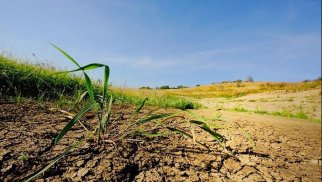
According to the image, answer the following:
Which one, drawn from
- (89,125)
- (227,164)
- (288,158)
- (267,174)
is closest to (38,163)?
(89,125)

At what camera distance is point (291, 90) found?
42.3ft

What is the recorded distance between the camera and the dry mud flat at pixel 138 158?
899 millimetres

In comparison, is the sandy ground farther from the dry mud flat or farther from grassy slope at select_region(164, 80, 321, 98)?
the dry mud flat

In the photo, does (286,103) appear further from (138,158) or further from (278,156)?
(138,158)

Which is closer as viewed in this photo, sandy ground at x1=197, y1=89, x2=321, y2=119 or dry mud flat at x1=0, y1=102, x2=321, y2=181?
dry mud flat at x1=0, y1=102, x2=321, y2=181

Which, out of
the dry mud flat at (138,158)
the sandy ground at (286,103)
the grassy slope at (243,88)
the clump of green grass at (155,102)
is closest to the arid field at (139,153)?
the dry mud flat at (138,158)

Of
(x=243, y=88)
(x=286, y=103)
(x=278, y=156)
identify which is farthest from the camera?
(x=243, y=88)

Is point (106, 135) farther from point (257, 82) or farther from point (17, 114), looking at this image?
point (257, 82)

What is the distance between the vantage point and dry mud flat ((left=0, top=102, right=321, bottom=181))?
2.95 ft

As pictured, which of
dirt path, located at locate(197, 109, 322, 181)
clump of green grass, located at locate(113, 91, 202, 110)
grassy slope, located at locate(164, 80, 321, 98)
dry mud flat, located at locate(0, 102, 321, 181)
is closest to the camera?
dry mud flat, located at locate(0, 102, 321, 181)

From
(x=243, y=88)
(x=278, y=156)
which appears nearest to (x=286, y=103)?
(x=243, y=88)

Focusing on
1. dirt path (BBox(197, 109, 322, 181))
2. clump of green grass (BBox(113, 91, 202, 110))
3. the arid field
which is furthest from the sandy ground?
the arid field

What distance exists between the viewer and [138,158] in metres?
1.05

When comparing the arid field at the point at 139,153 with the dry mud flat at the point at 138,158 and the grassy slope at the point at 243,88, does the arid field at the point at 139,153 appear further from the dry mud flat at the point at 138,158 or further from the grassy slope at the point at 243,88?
the grassy slope at the point at 243,88
